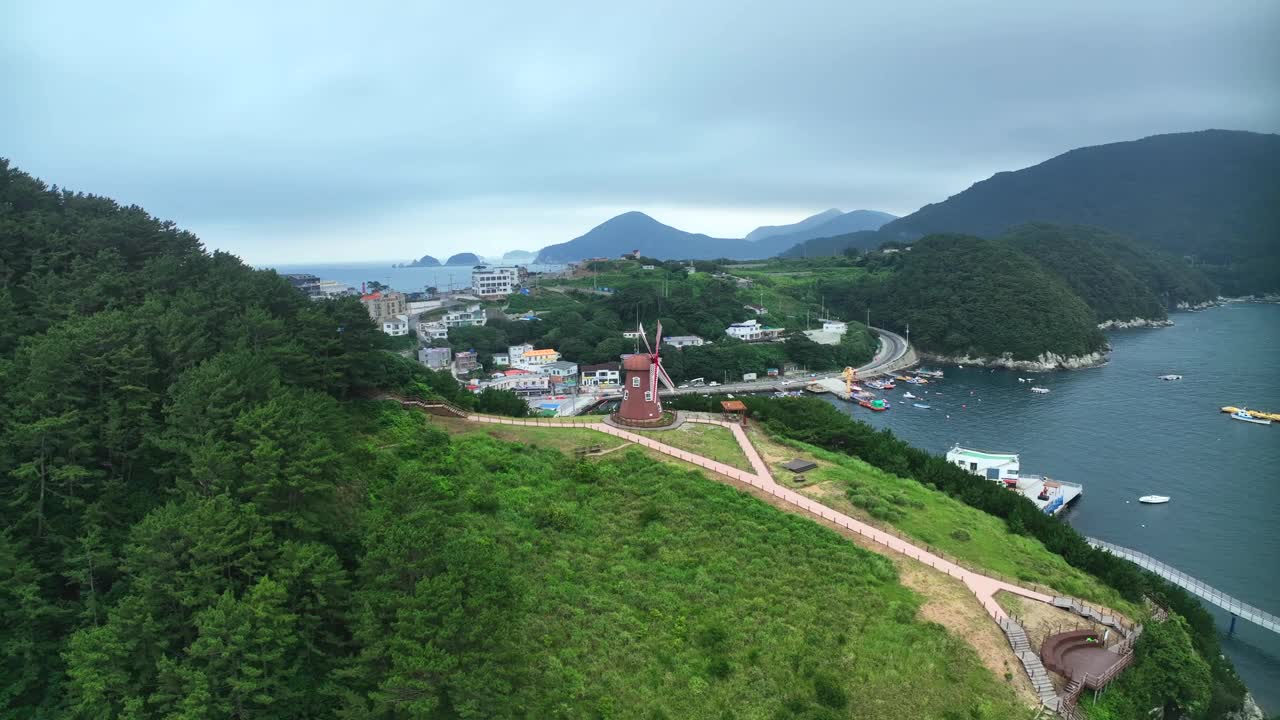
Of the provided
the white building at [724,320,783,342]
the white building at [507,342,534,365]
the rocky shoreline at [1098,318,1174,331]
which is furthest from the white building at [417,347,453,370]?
the rocky shoreline at [1098,318,1174,331]

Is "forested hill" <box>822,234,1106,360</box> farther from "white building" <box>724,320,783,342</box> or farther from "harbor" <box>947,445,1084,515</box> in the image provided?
"harbor" <box>947,445,1084,515</box>

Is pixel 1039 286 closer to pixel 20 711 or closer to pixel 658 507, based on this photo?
pixel 658 507

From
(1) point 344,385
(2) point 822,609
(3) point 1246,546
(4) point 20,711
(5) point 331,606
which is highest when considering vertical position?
(1) point 344,385

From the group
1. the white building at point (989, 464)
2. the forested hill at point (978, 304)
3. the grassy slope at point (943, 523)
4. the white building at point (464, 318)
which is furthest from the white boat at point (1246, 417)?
the white building at point (464, 318)

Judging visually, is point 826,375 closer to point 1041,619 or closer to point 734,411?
point 734,411

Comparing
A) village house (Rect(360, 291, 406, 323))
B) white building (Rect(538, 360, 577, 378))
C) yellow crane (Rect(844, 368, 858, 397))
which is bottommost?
yellow crane (Rect(844, 368, 858, 397))

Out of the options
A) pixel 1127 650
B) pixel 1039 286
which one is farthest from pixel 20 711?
pixel 1039 286
